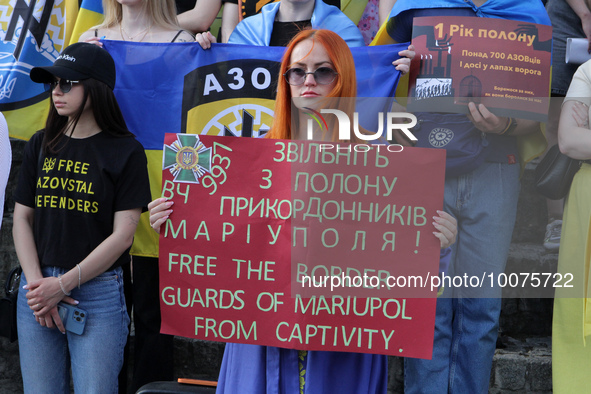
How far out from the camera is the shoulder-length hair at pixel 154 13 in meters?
3.67

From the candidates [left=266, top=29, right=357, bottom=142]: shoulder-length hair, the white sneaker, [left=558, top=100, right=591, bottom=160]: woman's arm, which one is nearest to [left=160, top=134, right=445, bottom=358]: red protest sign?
[left=266, top=29, right=357, bottom=142]: shoulder-length hair

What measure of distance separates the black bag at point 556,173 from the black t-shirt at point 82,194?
6.16 ft

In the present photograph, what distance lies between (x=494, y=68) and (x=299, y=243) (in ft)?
4.57

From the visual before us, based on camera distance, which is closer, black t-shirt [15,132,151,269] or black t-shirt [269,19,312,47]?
black t-shirt [15,132,151,269]

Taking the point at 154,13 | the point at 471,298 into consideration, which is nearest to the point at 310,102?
the point at 471,298

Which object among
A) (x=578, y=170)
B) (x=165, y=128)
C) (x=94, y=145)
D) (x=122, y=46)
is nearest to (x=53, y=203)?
(x=94, y=145)

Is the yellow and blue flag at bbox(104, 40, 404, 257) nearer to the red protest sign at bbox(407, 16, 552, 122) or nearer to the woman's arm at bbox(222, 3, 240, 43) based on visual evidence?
the woman's arm at bbox(222, 3, 240, 43)

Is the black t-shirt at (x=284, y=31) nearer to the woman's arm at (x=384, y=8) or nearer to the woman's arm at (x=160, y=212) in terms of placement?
the woman's arm at (x=384, y=8)

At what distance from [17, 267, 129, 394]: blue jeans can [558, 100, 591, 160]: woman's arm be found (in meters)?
2.12

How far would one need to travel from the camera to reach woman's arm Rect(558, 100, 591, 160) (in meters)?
2.88

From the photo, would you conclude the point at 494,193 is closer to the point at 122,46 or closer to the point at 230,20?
the point at 230,20

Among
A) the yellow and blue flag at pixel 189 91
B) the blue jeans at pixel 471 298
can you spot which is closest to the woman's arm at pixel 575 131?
the blue jeans at pixel 471 298

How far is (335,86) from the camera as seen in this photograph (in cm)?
233

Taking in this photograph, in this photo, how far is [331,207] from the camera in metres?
2.16
